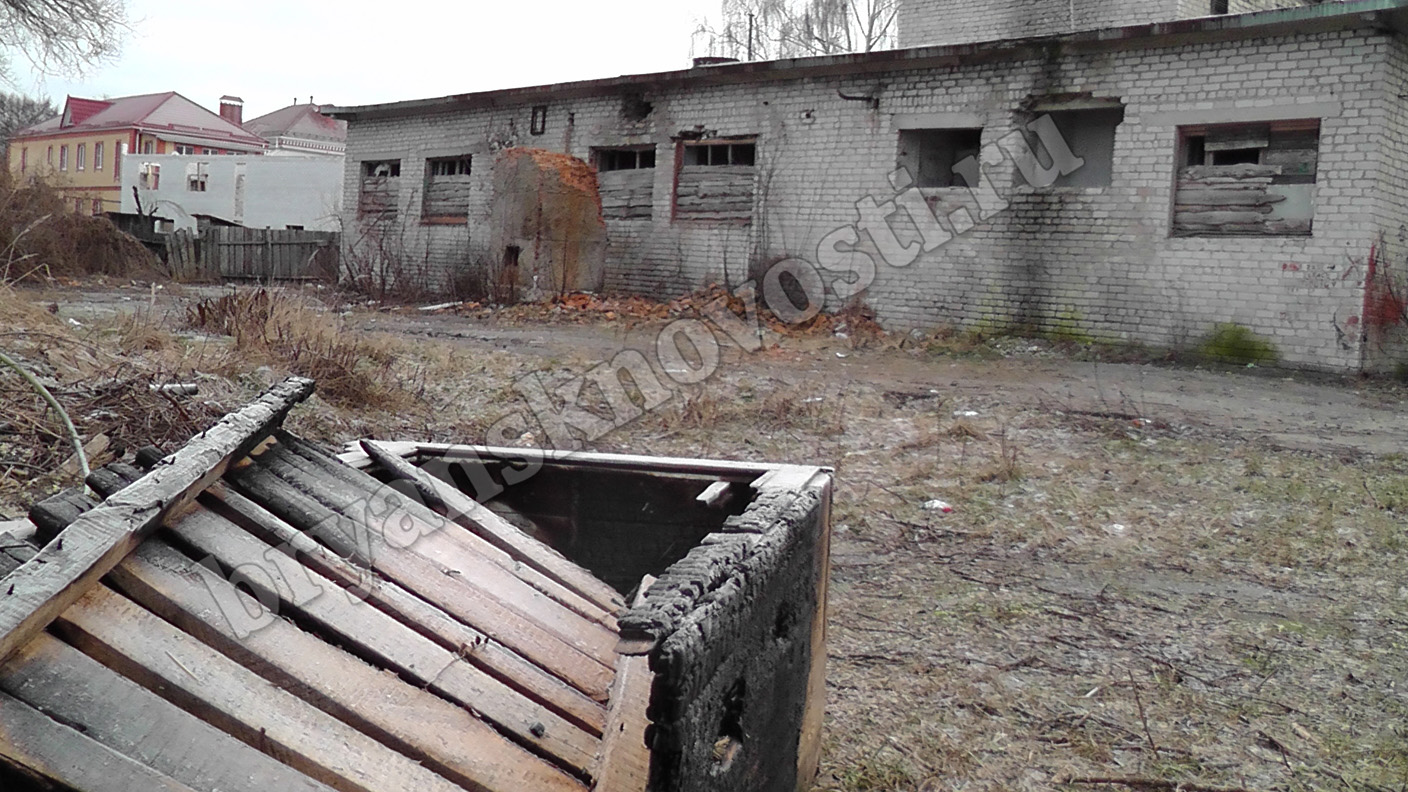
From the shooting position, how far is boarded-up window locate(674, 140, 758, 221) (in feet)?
45.0

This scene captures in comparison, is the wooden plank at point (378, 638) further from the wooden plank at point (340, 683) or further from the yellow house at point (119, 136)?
the yellow house at point (119, 136)

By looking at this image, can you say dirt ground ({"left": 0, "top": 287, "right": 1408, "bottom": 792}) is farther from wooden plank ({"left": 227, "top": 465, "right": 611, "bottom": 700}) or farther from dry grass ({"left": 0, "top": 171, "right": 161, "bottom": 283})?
dry grass ({"left": 0, "top": 171, "right": 161, "bottom": 283})

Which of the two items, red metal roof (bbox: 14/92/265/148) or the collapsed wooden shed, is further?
red metal roof (bbox: 14/92/265/148)

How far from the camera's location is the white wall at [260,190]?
2942 cm

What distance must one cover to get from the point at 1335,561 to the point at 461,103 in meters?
14.3

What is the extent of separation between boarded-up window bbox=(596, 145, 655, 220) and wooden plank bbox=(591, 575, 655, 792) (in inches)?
505

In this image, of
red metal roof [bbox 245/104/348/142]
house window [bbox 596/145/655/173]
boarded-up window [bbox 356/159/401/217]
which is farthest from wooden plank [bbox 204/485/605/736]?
red metal roof [bbox 245/104/348/142]

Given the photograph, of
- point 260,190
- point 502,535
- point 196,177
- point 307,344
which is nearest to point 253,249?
point 260,190

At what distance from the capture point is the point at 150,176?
36.6 metres

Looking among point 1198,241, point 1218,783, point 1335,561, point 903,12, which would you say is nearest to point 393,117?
point 903,12

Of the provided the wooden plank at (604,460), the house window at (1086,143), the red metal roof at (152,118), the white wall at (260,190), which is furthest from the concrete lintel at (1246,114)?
the red metal roof at (152,118)

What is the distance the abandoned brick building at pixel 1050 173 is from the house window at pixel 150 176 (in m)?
24.7

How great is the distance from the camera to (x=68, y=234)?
18.0 meters

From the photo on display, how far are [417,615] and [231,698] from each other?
1.53 feet
